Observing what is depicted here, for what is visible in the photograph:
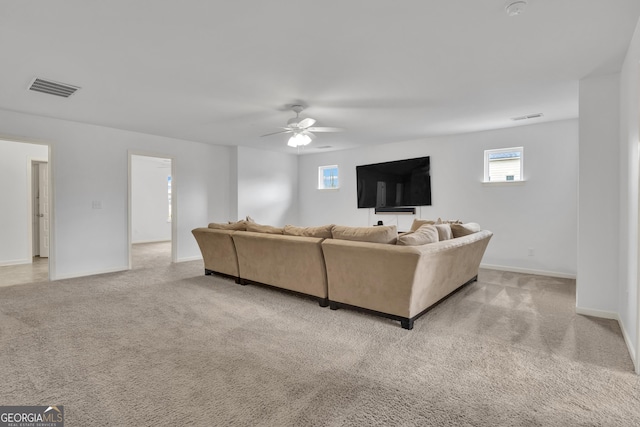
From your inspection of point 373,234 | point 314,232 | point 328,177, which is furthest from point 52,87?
point 328,177

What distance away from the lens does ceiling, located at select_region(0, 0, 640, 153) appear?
83.9 inches

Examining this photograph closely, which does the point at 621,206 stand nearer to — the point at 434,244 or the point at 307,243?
the point at 434,244

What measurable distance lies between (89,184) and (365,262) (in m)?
4.73

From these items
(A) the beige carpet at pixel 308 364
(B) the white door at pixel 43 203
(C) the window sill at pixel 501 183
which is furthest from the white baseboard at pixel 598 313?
(B) the white door at pixel 43 203

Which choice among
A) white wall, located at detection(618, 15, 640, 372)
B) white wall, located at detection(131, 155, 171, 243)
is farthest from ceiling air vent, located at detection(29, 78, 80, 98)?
white wall, located at detection(131, 155, 171, 243)

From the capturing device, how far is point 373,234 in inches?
121

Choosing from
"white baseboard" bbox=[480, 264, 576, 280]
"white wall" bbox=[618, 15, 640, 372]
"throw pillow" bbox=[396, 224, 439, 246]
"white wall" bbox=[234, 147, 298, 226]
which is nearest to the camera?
"white wall" bbox=[618, 15, 640, 372]

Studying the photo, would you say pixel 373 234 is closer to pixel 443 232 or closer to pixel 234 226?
pixel 443 232

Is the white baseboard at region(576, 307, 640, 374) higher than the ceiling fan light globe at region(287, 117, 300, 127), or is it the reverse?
the ceiling fan light globe at region(287, 117, 300, 127)

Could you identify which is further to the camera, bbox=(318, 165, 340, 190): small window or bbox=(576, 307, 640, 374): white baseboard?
bbox=(318, 165, 340, 190): small window

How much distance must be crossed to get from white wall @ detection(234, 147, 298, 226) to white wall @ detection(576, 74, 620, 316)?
5.81 meters

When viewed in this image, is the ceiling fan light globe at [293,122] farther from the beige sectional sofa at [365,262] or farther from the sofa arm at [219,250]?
the sofa arm at [219,250]

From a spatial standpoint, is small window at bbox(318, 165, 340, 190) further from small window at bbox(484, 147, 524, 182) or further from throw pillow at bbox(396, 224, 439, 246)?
throw pillow at bbox(396, 224, 439, 246)

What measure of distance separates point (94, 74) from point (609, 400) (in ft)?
15.5
